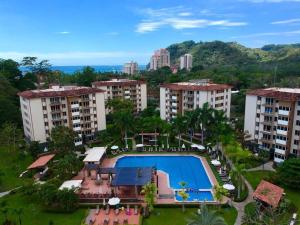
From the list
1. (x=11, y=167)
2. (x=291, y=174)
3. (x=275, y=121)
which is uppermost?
(x=275, y=121)

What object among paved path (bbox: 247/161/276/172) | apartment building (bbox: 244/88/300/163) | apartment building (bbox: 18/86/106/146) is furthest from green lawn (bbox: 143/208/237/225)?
apartment building (bbox: 18/86/106/146)

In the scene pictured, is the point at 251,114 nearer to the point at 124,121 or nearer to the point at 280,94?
the point at 280,94

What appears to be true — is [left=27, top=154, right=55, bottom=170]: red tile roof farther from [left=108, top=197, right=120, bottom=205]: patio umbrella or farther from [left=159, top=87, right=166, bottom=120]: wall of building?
[left=159, top=87, right=166, bottom=120]: wall of building

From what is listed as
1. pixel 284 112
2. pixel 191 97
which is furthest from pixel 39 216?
pixel 191 97

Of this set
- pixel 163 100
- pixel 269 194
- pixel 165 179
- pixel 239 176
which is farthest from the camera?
pixel 163 100

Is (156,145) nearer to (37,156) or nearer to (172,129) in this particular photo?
(172,129)

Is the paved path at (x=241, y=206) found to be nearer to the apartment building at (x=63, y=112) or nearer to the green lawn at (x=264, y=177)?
the green lawn at (x=264, y=177)

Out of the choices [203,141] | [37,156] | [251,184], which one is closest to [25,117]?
[37,156]
